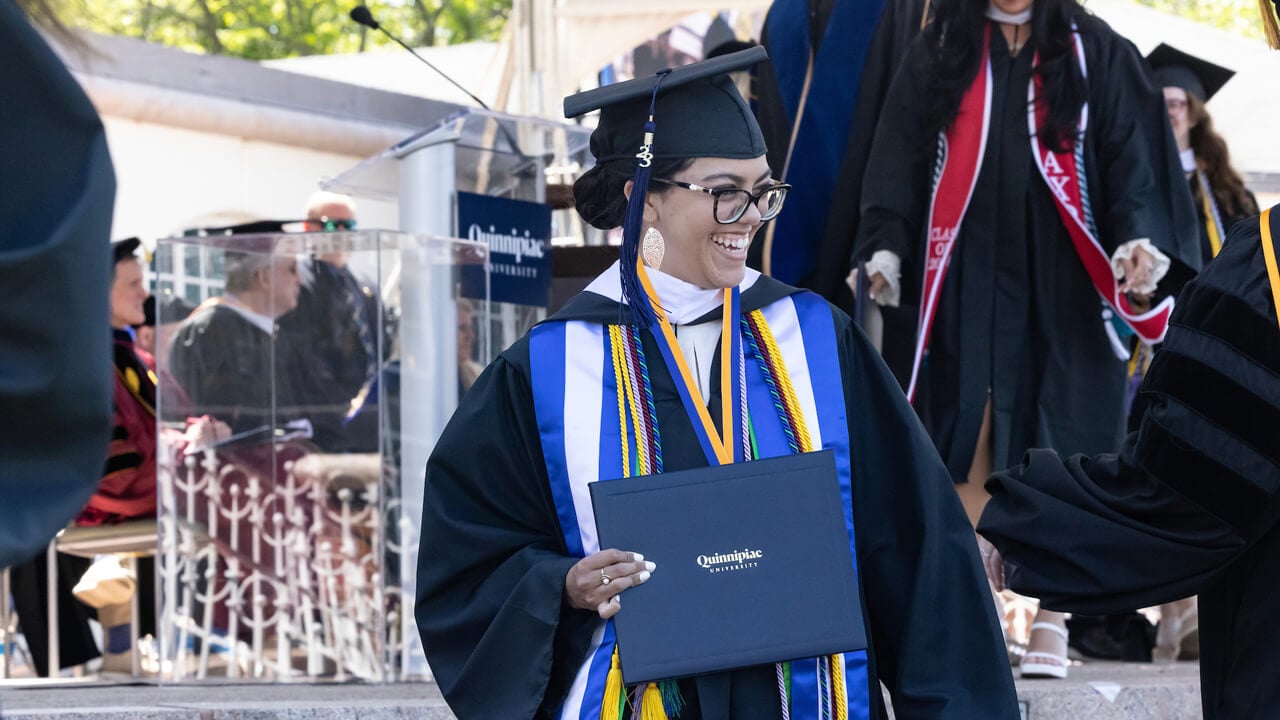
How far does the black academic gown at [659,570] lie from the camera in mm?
2873

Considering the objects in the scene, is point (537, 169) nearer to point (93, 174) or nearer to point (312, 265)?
point (312, 265)

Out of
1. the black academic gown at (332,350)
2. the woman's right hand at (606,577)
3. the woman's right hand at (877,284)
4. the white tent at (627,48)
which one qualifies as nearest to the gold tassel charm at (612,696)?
the woman's right hand at (606,577)

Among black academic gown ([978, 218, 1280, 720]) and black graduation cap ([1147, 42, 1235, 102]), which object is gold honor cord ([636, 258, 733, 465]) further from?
black graduation cap ([1147, 42, 1235, 102])

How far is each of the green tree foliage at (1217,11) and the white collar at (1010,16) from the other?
1800 centimetres

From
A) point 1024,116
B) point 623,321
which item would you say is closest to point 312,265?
point 1024,116

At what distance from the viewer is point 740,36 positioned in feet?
30.3

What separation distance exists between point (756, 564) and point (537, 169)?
11.5ft

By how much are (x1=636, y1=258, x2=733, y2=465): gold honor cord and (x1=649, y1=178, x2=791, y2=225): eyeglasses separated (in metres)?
0.14

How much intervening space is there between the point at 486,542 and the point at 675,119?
86 centimetres

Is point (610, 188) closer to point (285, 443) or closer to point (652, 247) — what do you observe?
point (652, 247)

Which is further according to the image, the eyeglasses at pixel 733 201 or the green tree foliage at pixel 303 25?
the green tree foliage at pixel 303 25

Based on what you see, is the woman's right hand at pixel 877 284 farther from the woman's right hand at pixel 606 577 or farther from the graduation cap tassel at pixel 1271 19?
the woman's right hand at pixel 606 577

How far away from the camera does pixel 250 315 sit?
5.52 meters

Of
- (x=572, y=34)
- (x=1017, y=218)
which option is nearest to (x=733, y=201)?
(x=1017, y=218)
